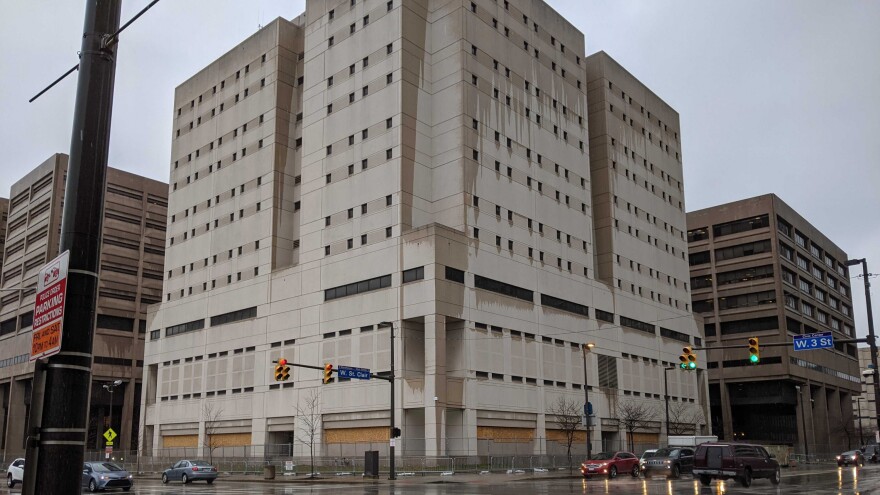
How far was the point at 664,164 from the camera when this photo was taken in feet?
341

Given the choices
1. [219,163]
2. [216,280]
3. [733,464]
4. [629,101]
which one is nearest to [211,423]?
[216,280]

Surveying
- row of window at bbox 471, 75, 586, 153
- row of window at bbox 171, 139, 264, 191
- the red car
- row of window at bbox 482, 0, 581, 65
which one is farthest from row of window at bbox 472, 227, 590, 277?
row of window at bbox 171, 139, 264, 191

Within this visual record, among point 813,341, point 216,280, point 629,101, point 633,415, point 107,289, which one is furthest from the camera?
point 107,289

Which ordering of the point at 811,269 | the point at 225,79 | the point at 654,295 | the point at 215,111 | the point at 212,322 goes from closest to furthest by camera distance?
the point at 212,322 < the point at 225,79 < the point at 215,111 < the point at 654,295 < the point at 811,269

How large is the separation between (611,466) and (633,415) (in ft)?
104

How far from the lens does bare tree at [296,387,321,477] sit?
70688mm

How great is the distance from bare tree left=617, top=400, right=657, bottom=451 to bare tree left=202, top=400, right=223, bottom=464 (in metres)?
41.1

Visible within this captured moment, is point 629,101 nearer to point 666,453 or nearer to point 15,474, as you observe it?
point 666,453

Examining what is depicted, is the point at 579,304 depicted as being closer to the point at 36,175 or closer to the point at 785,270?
the point at 785,270

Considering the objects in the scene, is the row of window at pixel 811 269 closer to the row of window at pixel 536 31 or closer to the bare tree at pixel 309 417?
the row of window at pixel 536 31

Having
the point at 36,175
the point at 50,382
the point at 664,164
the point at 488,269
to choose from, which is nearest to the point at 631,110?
the point at 664,164

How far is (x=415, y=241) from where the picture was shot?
66750 millimetres

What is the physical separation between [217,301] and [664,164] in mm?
59138

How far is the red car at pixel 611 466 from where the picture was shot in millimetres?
49312
